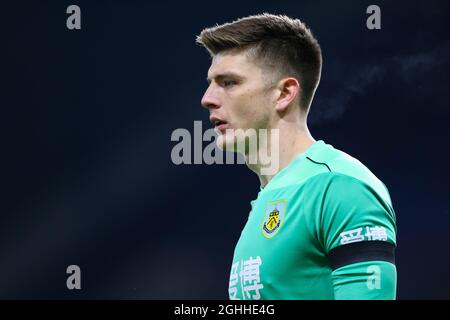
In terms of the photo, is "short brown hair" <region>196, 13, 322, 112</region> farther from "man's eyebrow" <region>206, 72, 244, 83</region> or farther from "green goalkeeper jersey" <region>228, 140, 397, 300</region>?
"green goalkeeper jersey" <region>228, 140, 397, 300</region>

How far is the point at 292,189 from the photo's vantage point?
2.61 m

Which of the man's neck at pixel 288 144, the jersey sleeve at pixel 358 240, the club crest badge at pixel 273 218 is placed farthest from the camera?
the man's neck at pixel 288 144

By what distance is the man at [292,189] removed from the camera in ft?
7.21

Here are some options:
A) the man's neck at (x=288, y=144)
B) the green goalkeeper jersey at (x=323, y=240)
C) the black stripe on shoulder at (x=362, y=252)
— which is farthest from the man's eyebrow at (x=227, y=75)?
the black stripe on shoulder at (x=362, y=252)

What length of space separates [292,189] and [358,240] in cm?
51

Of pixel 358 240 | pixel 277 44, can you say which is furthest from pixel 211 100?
pixel 358 240

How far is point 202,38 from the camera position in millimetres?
3277

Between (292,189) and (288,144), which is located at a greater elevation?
(288,144)

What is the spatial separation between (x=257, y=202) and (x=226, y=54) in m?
0.84

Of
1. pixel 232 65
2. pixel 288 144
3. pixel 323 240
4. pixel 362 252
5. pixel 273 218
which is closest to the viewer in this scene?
pixel 362 252

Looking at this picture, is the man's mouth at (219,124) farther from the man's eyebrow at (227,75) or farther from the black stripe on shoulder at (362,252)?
the black stripe on shoulder at (362,252)

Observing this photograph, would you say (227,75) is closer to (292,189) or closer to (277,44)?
(277,44)

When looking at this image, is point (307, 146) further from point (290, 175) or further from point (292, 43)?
point (292, 43)

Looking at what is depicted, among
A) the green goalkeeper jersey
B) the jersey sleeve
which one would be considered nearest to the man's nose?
the green goalkeeper jersey
